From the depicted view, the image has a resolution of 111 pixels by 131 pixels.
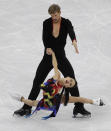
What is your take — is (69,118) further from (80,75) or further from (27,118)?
(80,75)

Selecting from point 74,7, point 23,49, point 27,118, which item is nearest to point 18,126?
point 27,118

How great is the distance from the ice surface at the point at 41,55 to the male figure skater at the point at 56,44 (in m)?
0.19

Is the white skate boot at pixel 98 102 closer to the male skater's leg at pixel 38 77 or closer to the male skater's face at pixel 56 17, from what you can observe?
the male skater's leg at pixel 38 77

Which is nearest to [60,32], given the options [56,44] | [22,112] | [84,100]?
[56,44]

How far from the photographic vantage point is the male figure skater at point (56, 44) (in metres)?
6.64

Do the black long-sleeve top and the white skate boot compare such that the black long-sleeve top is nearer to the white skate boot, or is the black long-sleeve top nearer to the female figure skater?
the female figure skater

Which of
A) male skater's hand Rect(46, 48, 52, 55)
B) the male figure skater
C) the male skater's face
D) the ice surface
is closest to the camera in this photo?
the male skater's face

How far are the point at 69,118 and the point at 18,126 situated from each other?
32.8 inches

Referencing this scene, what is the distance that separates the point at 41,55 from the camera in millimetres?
9430

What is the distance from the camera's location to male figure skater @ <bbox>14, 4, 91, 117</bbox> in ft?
21.8

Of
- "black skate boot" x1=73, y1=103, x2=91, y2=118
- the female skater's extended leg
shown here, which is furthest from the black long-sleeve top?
"black skate boot" x1=73, y1=103, x2=91, y2=118

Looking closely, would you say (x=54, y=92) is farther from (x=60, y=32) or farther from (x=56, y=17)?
(x=56, y=17)

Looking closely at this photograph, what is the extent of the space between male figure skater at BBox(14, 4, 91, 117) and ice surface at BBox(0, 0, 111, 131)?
19 cm

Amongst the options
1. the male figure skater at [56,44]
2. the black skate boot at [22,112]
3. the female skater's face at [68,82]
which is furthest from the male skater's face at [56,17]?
the black skate boot at [22,112]
